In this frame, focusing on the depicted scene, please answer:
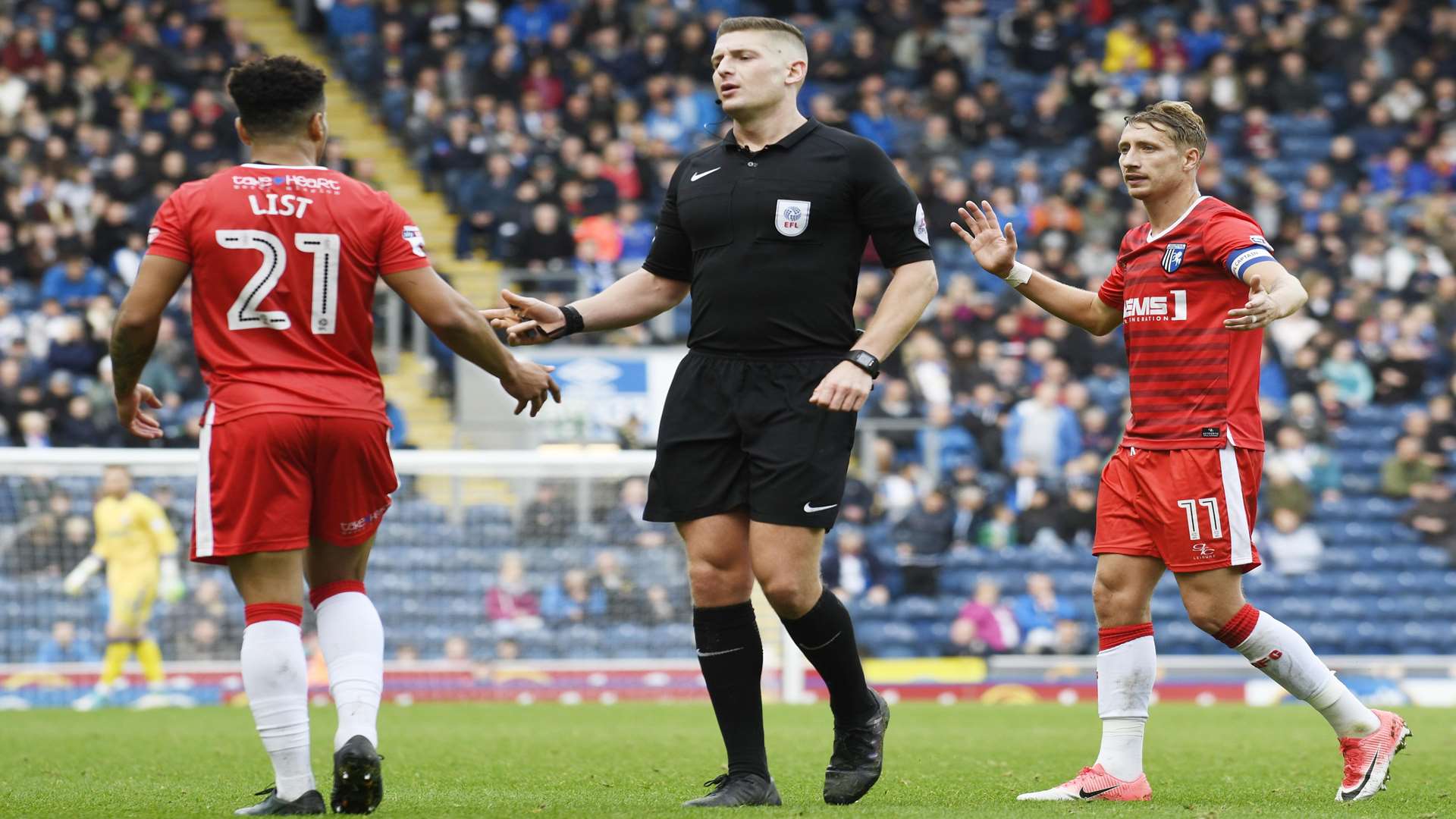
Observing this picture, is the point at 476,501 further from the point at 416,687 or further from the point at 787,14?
the point at 787,14

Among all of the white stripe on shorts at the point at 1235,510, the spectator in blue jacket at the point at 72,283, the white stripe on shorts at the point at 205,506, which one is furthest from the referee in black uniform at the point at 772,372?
the spectator in blue jacket at the point at 72,283

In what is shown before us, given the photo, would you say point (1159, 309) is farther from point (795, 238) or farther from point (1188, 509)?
point (795, 238)

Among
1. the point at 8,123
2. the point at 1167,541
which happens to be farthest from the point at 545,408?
the point at 1167,541


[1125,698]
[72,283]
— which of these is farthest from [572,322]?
[72,283]

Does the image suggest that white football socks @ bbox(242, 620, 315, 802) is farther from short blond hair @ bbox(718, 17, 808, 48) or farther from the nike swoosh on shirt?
the nike swoosh on shirt

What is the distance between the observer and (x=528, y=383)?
5410 millimetres

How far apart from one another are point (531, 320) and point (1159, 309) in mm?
2076

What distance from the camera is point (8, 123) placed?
19.3 metres

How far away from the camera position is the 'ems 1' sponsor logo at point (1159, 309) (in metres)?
5.98

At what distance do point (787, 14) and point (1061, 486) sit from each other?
29.6 feet

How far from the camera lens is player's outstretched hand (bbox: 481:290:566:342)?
5.76 meters

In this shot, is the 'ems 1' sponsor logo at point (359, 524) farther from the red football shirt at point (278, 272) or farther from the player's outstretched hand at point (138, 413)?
the player's outstretched hand at point (138, 413)

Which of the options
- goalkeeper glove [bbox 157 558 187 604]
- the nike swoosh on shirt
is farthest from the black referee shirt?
goalkeeper glove [bbox 157 558 187 604]

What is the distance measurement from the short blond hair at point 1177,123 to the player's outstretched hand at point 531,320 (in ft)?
6.69
